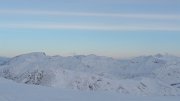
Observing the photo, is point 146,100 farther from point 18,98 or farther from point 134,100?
point 18,98

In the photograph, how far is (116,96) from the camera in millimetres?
24203

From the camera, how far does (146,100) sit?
23.4 metres

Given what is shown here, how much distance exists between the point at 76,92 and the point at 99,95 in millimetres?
1461

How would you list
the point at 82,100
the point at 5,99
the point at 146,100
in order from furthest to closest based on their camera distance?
the point at 146,100 → the point at 82,100 → the point at 5,99

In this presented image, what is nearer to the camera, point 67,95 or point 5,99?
point 5,99

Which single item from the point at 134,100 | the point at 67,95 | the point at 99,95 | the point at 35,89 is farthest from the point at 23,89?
the point at 134,100

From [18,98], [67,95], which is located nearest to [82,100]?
[67,95]

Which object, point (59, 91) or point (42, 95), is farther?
point (59, 91)

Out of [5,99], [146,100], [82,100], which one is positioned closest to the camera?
[5,99]

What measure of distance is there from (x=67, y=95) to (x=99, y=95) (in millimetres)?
1763

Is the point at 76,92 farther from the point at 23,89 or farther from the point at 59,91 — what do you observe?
the point at 23,89

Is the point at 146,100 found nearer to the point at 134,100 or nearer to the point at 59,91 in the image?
the point at 134,100

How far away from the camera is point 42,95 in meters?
22.3

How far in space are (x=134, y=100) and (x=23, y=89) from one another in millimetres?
5752
